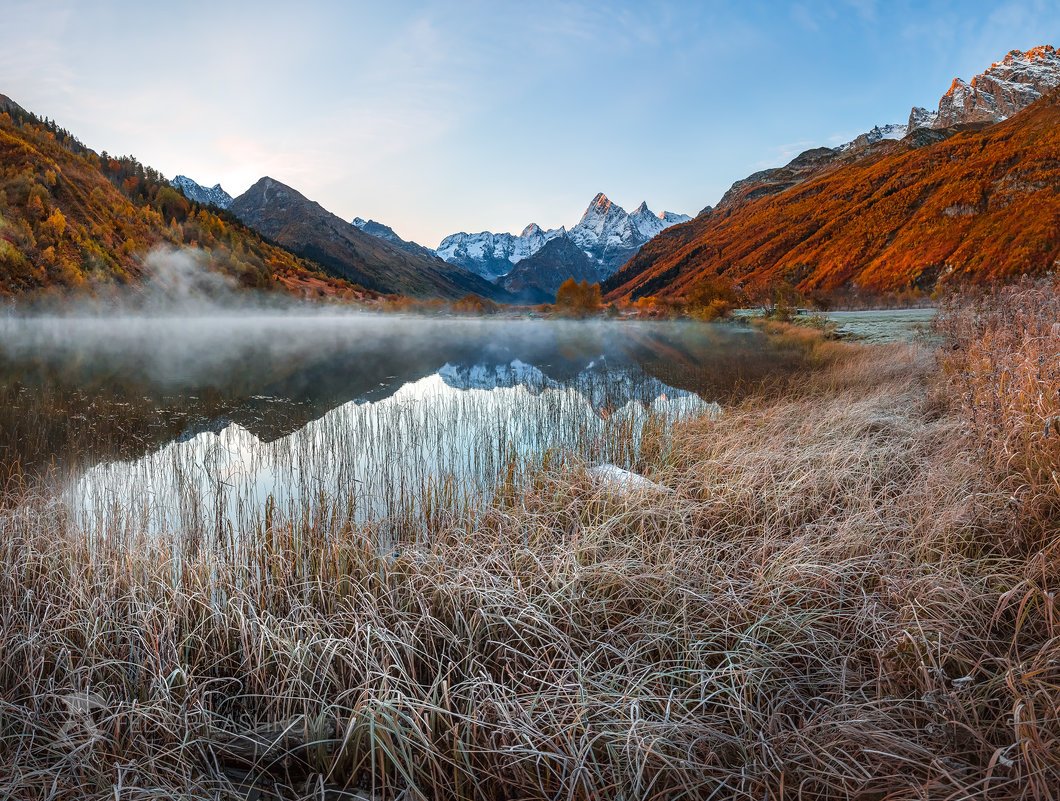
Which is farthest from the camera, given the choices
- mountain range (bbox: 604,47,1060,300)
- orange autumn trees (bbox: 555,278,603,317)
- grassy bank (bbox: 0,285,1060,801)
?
orange autumn trees (bbox: 555,278,603,317)

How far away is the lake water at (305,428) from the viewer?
15.6 ft

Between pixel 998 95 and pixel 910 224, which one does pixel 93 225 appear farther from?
pixel 998 95

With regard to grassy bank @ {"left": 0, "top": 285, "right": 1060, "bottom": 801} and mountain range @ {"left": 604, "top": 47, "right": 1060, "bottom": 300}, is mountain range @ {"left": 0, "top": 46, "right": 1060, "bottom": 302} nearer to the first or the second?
mountain range @ {"left": 604, "top": 47, "right": 1060, "bottom": 300}

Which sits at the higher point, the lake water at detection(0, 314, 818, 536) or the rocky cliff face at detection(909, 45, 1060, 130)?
the rocky cliff face at detection(909, 45, 1060, 130)

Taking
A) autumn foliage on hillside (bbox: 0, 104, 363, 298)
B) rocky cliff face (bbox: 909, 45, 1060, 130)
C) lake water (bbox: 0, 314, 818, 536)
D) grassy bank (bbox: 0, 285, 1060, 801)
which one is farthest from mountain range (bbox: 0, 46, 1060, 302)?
rocky cliff face (bbox: 909, 45, 1060, 130)

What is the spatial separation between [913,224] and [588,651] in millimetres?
95424

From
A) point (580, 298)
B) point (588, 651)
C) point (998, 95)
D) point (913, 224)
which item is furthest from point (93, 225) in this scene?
point (998, 95)

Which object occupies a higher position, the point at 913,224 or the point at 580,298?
the point at 913,224

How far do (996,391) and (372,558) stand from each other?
4963 mm

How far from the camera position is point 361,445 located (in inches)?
260

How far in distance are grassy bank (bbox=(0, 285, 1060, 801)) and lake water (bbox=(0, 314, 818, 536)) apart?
2.13 feet

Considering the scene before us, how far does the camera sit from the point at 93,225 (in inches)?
2534

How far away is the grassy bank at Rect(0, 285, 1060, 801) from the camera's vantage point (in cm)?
170

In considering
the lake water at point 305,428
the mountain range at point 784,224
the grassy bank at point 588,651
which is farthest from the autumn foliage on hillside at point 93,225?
the grassy bank at point 588,651
